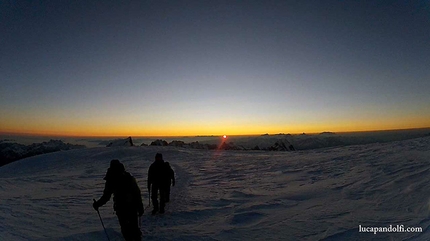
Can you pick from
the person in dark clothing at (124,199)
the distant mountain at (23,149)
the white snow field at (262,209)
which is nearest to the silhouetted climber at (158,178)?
the white snow field at (262,209)

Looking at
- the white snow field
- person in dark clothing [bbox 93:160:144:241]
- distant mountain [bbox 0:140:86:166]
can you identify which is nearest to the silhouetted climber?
the white snow field

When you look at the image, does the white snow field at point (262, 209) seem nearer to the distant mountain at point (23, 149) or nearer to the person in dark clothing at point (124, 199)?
the person in dark clothing at point (124, 199)

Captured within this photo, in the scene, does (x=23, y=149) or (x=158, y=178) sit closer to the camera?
(x=158, y=178)

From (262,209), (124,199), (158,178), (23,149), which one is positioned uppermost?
(124,199)

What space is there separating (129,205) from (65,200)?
7.73 metres

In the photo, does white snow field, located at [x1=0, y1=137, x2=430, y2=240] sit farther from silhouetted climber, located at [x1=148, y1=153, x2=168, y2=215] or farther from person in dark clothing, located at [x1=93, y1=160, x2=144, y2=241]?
person in dark clothing, located at [x1=93, y1=160, x2=144, y2=241]

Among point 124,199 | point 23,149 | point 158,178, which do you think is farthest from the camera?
point 23,149

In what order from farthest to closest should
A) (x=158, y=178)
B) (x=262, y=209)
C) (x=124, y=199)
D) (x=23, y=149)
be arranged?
(x=23, y=149) → (x=158, y=178) → (x=262, y=209) → (x=124, y=199)

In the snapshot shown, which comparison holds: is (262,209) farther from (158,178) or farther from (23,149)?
(23,149)

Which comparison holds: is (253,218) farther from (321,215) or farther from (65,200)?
(65,200)

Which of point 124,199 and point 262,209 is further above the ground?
point 124,199

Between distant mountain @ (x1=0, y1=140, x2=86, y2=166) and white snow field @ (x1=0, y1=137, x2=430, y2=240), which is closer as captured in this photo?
white snow field @ (x1=0, y1=137, x2=430, y2=240)

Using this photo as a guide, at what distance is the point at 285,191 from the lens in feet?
35.6

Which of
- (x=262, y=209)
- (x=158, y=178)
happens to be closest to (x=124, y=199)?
(x=158, y=178)
